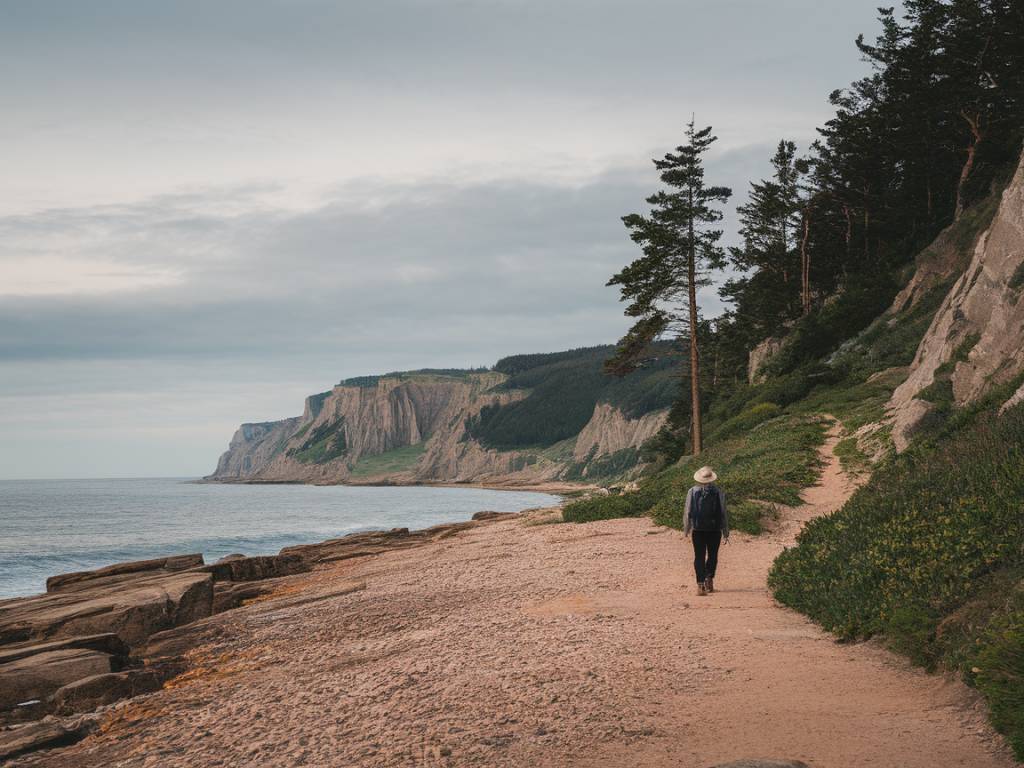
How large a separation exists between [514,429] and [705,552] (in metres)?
149

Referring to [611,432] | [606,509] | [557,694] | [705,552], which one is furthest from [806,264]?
[611,432]

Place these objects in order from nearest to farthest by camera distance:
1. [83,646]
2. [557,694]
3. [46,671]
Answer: [557,694] < [46,671] < [83,646]

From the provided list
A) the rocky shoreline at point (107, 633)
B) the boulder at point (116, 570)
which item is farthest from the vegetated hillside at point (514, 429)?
the rocky shoreline at point (107, 633)

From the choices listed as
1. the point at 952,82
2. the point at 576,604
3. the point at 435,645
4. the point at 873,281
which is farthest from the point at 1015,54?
the point at 435,645

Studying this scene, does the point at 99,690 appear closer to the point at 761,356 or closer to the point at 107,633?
the point at 107,633

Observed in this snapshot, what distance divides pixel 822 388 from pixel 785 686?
87.4 feet

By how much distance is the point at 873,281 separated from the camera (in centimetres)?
3825

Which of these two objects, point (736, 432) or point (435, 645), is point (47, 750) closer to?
point (435, 645)

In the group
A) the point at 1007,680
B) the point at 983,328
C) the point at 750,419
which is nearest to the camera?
the point at 1007,680

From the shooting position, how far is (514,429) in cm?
16050

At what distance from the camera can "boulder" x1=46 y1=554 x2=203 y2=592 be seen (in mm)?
19956

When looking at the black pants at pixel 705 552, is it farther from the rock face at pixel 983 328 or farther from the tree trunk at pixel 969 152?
the tree trunk at pixel 969 152

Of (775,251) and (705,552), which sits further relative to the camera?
(775,251)

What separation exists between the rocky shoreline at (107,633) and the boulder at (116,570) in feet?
0.10
